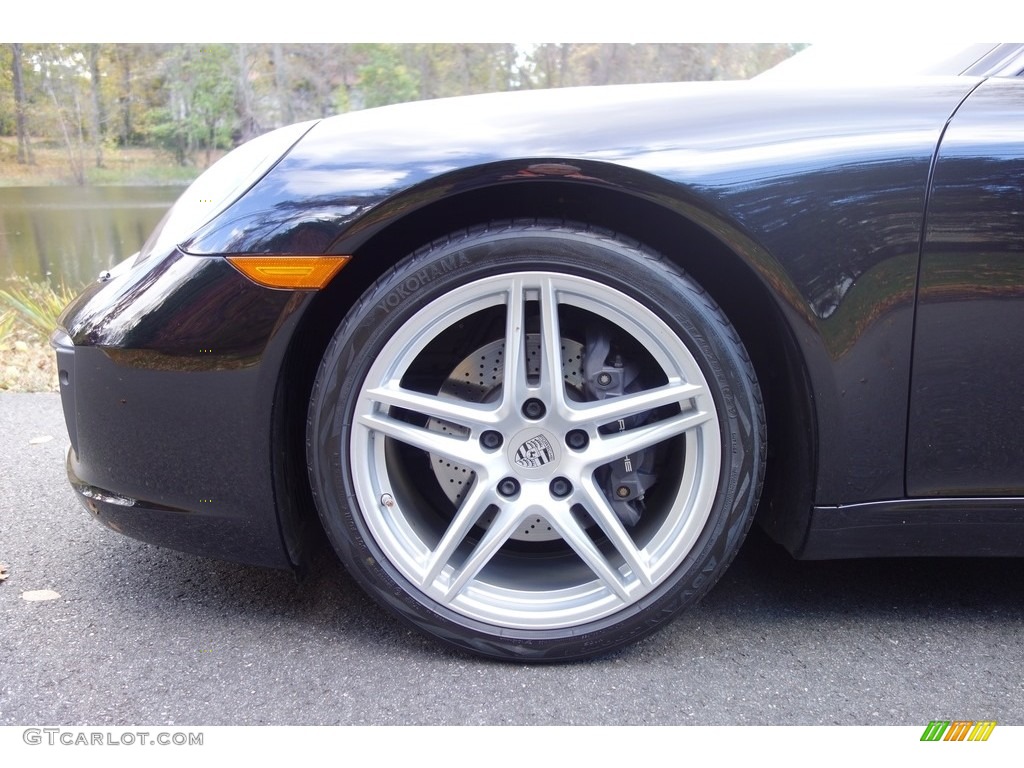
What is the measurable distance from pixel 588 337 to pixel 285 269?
2.13ft

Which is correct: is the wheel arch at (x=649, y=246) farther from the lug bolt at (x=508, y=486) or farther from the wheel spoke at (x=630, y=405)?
the lug bolt at (x=508, y=486)

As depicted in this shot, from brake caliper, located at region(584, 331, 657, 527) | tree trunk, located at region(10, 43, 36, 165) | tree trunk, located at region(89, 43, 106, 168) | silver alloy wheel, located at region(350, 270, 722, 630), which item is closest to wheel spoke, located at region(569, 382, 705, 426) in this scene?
silver alloy wheel, located at region(350, 270, 722, 630)

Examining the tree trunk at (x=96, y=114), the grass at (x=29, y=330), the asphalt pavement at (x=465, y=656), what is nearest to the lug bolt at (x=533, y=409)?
the asphalt pavement at (x=465, y=656)

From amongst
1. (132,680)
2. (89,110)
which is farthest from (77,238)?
(132,680)

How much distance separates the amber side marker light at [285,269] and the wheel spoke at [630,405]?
0.56 metres

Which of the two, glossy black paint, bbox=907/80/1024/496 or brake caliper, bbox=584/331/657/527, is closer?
glossy black paint, bbox=907/80/1024/496

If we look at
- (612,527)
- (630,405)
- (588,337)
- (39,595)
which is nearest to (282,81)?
(39,595)

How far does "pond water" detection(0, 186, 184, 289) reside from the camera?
4.45 meters

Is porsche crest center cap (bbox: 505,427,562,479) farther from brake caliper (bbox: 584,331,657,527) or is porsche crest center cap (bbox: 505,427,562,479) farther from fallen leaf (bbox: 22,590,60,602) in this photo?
fallen leaf (bbox: 22,590,60,602)

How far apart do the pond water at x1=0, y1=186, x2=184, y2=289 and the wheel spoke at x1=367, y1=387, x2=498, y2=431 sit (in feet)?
12.1

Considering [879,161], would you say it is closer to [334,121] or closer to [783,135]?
[783,135]

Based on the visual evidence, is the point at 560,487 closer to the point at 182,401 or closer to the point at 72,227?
the point at 182,401

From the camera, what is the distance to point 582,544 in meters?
1.51

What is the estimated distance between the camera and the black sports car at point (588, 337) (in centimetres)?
140
